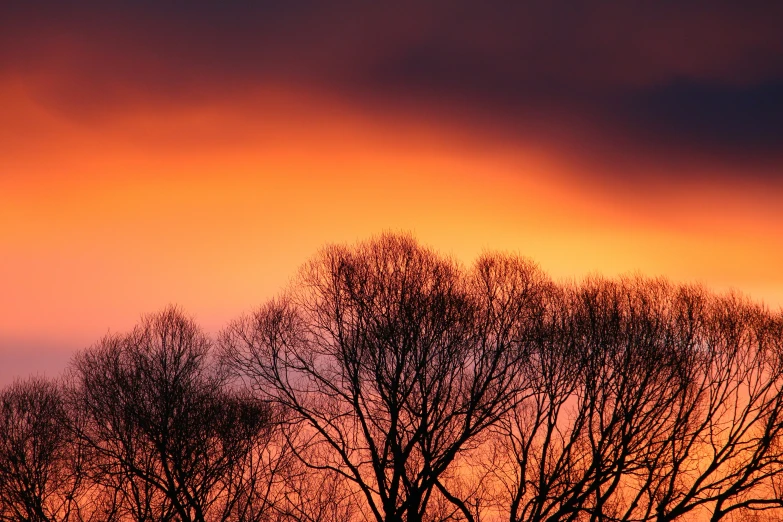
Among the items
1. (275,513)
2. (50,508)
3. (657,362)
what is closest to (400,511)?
(275,513)

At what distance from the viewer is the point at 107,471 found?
133ft

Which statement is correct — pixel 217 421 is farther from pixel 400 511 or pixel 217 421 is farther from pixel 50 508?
pixel 400 511

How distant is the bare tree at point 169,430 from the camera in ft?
132

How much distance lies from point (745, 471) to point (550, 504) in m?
8.87

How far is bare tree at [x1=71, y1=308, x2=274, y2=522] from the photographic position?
40.2 meters

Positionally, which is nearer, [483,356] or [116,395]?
[483,356]

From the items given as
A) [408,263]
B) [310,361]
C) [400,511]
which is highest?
[408,263]

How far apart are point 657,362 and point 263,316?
1667 cm

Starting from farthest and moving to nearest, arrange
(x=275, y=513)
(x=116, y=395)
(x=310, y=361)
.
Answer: (x=116, y=395)
(x=275, y=513)
(x=310, y=361)

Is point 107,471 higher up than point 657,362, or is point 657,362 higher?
point 657,362

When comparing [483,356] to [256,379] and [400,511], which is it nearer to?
[400,511]

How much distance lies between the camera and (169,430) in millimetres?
41344

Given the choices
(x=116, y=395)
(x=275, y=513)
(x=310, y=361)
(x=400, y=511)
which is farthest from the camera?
(x=116, y=395)

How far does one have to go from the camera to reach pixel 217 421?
137 feet
